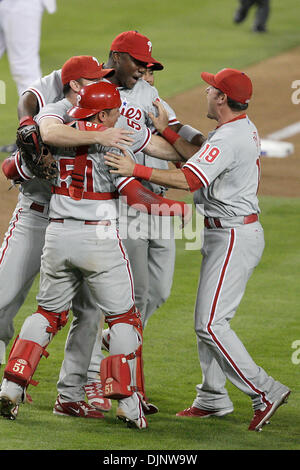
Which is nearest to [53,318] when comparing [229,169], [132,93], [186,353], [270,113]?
[229,169]

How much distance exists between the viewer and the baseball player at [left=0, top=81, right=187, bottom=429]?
220 inches

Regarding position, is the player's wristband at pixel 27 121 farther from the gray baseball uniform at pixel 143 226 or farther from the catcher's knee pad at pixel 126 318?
the catcher's knee pad at pixel 126 318

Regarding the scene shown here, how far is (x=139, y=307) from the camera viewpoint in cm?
645

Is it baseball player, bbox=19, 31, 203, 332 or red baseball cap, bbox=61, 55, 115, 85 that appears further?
baseball player, bbox=19, 31, 203, 332

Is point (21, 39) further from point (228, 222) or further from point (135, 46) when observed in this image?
point (228, 222)

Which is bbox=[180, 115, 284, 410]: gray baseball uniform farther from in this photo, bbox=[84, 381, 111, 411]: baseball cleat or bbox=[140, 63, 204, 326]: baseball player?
bbox=[84, 381, 111, 411]: baseball cleat

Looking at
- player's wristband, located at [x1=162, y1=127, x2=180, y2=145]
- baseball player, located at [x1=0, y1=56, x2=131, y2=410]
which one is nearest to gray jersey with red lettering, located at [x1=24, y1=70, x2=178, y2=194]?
player's wristband, located at [x1=162, y1=127, x2=180, y2=145]

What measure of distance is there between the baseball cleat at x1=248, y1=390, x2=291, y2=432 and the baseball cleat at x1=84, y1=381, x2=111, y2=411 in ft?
2.85

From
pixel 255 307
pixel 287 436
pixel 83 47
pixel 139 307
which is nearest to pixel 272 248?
pixel 255 307

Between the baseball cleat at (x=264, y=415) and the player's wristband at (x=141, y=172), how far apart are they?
1391mm

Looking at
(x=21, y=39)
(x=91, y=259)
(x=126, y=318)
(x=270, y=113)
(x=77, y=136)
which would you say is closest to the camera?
(x=77, y=136)

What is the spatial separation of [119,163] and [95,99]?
354 mm

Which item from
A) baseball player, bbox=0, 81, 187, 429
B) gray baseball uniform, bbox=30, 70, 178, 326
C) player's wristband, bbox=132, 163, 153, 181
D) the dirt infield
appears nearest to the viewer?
baseball player, bbox=0, 81, 187, 429

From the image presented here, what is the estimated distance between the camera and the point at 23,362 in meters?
5.59
